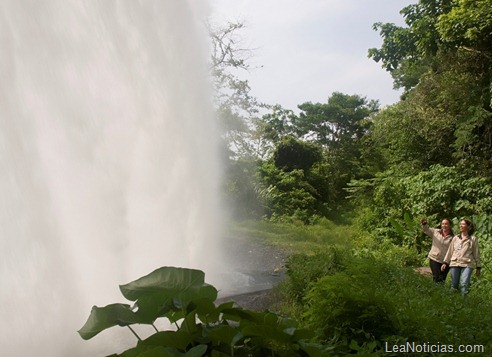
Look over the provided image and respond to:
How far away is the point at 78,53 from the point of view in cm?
816

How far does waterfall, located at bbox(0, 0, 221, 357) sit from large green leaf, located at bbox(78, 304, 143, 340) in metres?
4.18

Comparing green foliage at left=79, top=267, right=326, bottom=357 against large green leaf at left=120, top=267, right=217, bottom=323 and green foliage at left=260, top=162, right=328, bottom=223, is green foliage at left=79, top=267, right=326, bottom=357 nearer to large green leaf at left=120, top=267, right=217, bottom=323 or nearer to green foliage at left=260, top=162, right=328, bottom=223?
large green leaf at left=120, top=267, right=217, bottom=323

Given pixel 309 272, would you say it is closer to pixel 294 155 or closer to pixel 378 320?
pixel 378 320

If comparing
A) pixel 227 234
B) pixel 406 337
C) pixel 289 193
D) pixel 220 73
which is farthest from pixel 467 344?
pixel 220 73

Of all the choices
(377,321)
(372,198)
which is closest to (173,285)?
(377,321)

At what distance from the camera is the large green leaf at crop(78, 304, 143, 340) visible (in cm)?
106

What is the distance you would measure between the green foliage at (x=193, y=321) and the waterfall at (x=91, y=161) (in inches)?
165

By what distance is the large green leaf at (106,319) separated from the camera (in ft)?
3.49

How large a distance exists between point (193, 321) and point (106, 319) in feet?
0.63

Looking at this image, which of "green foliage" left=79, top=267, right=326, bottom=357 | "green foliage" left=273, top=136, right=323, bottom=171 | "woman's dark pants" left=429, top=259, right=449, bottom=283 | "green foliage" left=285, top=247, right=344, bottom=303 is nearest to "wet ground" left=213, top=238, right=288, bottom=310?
"green foliage" left=285, top=247, right=344, bottom=303

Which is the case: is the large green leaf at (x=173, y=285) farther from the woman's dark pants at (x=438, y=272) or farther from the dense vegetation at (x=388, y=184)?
the woman's dark pants at (x=438, y=272)

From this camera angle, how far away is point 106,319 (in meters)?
1.08

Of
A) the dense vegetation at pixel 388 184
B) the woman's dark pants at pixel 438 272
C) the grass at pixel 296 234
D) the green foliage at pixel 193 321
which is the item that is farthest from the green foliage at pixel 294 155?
the green foliage at pixel 193 321

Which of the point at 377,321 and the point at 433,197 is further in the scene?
the point at 433,197
